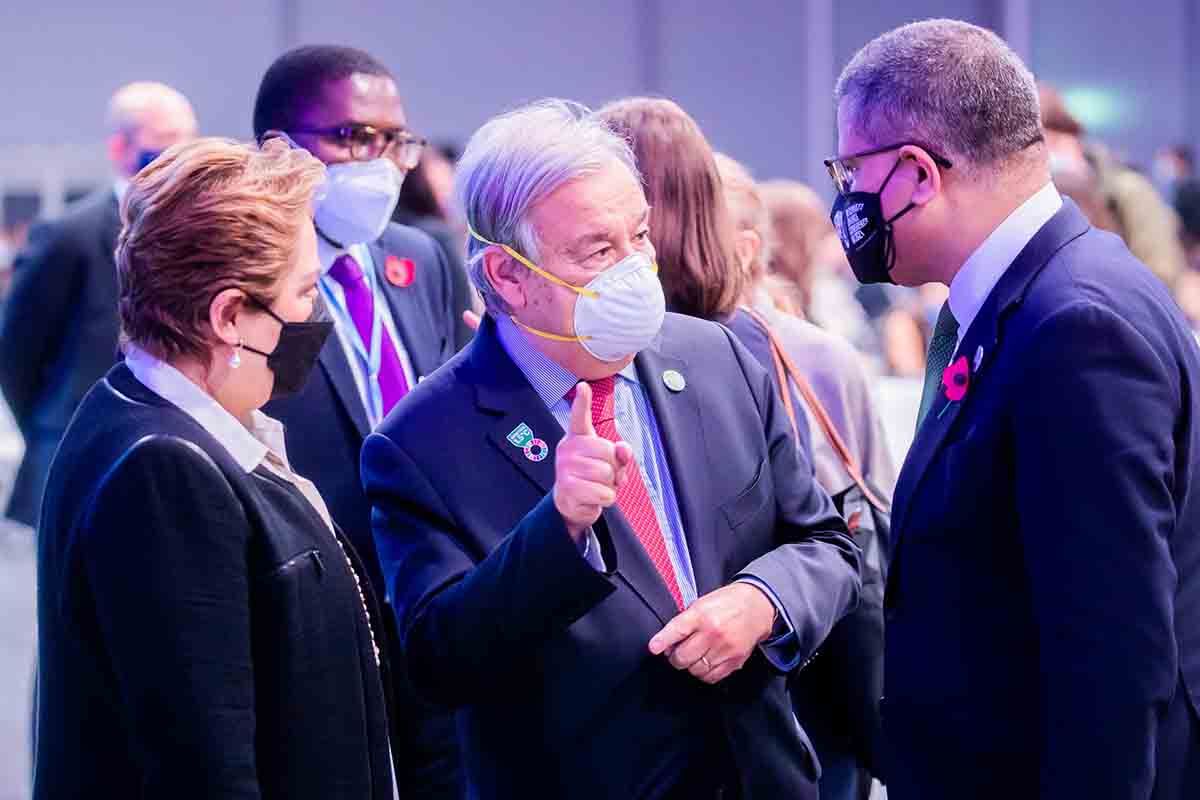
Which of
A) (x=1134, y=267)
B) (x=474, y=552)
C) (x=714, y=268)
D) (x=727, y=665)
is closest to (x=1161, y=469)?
(x=1134, y=267)

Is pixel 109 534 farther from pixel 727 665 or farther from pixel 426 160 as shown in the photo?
pixel 426 160

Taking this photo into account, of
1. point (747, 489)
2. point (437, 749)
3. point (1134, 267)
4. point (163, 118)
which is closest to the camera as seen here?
point (1134, 267)

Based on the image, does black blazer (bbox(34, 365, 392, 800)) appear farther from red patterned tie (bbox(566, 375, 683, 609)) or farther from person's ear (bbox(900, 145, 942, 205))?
person's ear (bbox(900, 145, 942, 205))

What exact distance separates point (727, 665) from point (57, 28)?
345 inches

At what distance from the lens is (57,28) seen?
32.0 feet

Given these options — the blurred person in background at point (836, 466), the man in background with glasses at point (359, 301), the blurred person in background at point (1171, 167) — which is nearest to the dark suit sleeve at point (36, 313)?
the man in background with glasses at point (359, 301)

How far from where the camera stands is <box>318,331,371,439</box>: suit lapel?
3.01 metres

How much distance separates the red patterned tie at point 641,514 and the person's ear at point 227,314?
0.48 metres

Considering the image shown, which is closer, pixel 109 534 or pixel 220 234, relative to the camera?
pixel 109 534

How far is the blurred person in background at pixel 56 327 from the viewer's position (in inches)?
174

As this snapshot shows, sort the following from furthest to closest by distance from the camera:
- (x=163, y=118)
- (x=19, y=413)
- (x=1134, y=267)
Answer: (x=163, y=118)
(x=19, y=413)
(x=1134, y=267)

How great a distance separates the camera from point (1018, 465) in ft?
6.00

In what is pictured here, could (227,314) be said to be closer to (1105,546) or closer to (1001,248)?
(1001,248)

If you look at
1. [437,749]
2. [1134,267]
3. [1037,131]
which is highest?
[1037,131]
